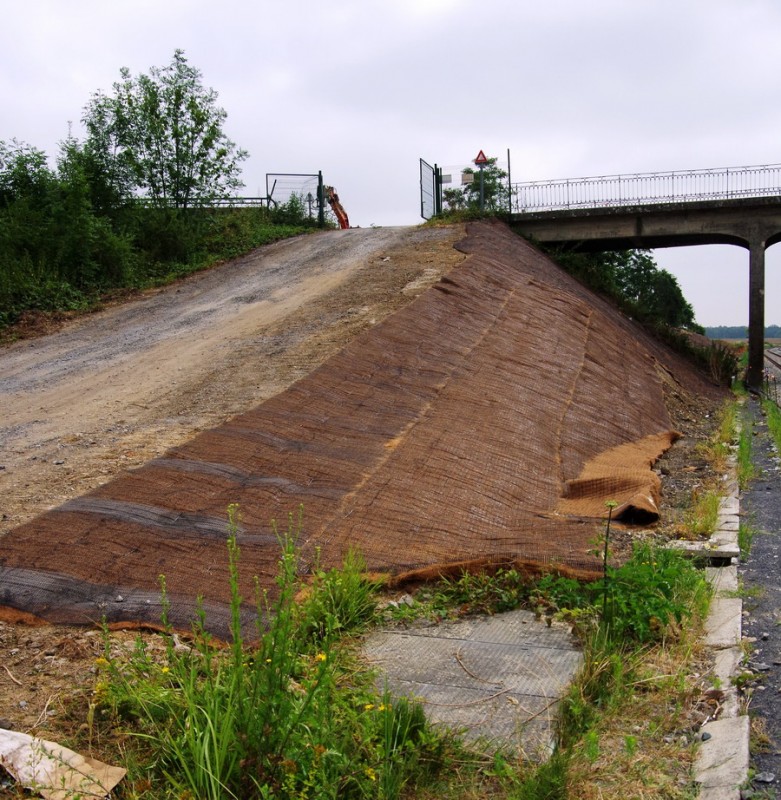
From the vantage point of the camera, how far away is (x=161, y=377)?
10086 mm

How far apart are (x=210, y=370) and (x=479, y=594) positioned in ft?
18.8

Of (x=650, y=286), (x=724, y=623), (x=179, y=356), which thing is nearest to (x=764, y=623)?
(x=724, y=623)

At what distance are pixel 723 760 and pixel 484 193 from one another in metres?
20.1

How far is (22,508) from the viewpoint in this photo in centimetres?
596

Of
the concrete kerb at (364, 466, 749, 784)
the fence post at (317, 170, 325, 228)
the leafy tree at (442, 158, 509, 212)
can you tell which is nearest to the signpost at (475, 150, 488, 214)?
the leafy tree at (442, 158, 509, 212)

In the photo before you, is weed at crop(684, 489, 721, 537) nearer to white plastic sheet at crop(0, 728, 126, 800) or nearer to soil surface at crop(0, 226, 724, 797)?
soil surface at crop(0, 226, 724, 797)

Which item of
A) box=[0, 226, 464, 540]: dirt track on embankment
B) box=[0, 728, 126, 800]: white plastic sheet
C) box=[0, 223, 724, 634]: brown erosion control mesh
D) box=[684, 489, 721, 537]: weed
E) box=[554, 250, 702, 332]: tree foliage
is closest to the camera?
box=[0, 728, 126, 800]: white plastic sheet

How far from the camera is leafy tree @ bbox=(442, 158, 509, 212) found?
22016 millimetres

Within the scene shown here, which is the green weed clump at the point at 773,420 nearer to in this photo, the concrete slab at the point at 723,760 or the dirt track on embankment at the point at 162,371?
the dirt track on embankment at the point at 162,371

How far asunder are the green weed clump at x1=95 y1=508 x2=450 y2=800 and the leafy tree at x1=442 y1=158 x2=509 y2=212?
1922 cm

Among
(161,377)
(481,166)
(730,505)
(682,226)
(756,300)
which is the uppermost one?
(481,166)

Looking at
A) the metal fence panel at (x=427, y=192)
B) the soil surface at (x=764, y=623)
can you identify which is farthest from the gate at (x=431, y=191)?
the soil surface at (x=764, y=623)

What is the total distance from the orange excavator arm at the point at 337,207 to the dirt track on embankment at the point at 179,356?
7122 millimetres

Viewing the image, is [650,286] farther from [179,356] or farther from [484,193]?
[179,356]
